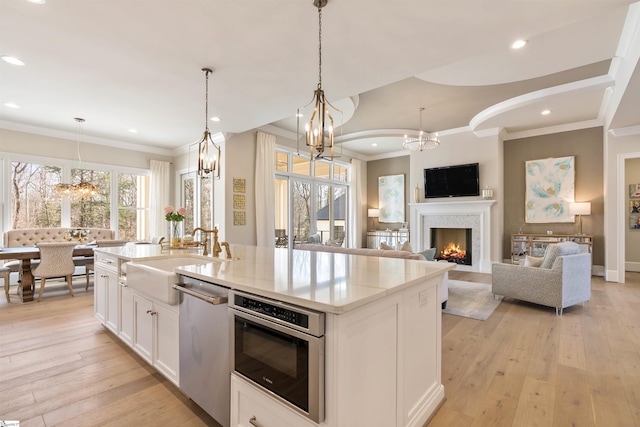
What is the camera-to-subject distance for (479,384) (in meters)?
2.24

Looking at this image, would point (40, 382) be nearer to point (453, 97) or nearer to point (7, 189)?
point (7, 189)

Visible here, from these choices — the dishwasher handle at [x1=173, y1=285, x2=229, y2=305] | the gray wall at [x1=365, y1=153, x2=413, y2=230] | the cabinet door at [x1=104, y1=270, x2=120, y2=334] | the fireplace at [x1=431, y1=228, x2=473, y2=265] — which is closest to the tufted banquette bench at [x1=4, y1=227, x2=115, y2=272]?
the cabinet door at [x1=104, y1=270, x2=120, y2=334]

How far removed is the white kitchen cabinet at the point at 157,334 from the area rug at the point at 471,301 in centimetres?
321

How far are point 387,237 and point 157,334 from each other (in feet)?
24.5

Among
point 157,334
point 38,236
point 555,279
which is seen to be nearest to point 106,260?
point 157,334

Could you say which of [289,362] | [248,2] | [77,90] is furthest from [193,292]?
[77,90]

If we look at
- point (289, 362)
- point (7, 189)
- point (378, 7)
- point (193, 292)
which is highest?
point (378, 7)

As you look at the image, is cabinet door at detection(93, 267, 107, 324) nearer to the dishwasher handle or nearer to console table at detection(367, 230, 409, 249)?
the dishwasher handle

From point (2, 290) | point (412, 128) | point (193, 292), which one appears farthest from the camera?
point (412, 128)

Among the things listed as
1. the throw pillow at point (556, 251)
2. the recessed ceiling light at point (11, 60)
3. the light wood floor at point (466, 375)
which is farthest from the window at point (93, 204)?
the throw pillow at point (556, 251)

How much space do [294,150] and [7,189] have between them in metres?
5.46

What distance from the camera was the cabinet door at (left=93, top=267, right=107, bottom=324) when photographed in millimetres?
3176

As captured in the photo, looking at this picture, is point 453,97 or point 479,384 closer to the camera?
point 479,384

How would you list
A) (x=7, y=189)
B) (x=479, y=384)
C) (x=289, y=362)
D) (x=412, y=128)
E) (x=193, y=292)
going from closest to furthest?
(x=289, y=362), (x=193, y=292), (x=479, y=384), (x=7, y=189), (x=412, y=128)
